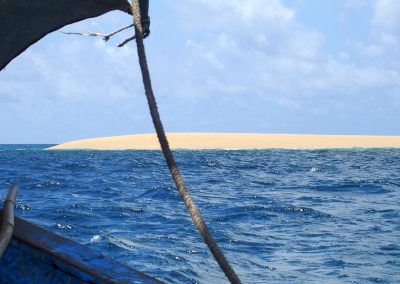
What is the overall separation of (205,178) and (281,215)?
10.5 m

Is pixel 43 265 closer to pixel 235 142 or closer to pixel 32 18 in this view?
pixel 32 18

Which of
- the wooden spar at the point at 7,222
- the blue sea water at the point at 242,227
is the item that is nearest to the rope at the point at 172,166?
the wooden spar at the point at 7,222

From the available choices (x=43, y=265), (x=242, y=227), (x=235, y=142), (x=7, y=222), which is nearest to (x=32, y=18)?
(x=7, y=222)

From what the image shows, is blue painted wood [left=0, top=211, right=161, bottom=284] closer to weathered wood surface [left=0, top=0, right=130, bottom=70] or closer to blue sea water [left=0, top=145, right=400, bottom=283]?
weathered wood surface [left=0, top=0, right=130, bottom=70]

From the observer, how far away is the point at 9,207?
2559 millimetres

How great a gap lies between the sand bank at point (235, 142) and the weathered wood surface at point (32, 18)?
74917mm

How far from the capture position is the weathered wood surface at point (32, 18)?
2422 mm

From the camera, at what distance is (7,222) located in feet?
7.87

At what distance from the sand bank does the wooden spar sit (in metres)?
74.8

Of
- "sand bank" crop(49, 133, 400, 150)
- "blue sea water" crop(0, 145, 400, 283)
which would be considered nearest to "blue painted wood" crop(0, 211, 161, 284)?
"blue sea water" crop(0, 145, 400, 283)

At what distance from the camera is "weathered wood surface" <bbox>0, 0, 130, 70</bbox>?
242 centimetres

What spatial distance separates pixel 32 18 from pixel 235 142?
8194 cm

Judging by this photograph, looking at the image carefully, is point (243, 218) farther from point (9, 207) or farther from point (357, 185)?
point (9, 207)

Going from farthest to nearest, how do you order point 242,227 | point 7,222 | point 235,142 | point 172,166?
point 235,142 → point 242,227 → point 172,166 → point 7,222
